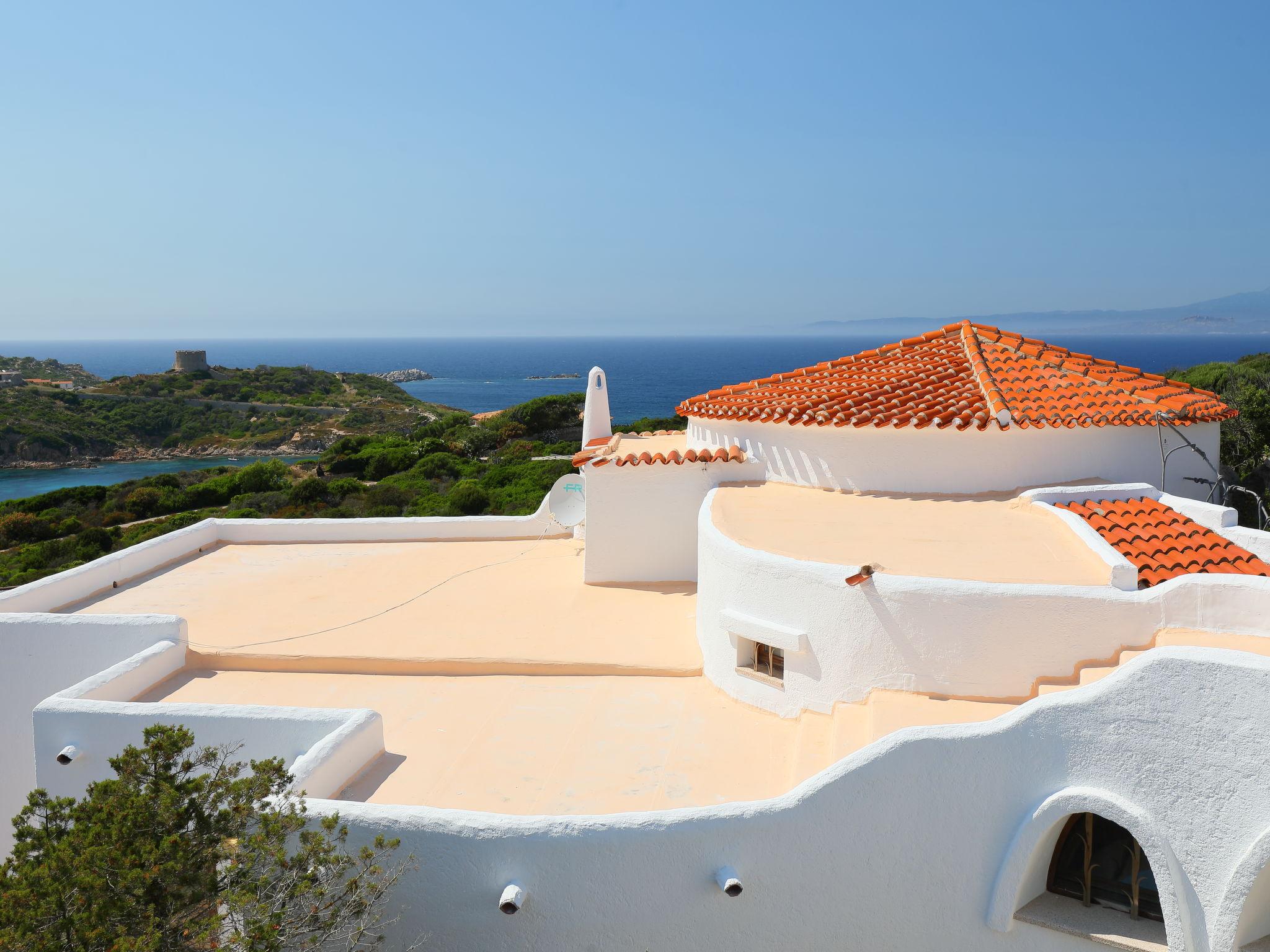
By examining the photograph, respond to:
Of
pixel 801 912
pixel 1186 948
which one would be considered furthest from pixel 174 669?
pixel 1186 948

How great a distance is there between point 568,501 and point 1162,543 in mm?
9152

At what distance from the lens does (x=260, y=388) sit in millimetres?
85312

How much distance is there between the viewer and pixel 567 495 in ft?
49.3

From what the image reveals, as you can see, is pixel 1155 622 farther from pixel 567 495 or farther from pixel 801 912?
pixel 567 495

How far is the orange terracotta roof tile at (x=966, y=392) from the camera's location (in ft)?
35.6

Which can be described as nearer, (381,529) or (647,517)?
(647,517)

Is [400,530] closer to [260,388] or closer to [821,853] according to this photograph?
[821,853]

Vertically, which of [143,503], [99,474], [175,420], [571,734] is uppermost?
[571,734]

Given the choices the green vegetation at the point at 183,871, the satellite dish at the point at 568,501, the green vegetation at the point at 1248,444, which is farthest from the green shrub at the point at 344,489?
the green vegetation at the point at 1248,444

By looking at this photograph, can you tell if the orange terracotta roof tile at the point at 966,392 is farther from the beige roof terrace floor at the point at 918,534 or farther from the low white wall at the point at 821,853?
the low white wall at the point at 821,853

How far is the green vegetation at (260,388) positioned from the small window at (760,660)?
257ft

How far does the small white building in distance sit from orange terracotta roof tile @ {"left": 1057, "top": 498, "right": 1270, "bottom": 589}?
44mm

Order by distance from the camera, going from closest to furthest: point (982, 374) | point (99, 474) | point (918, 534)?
point (918, 534), point (982, 374), point (99, 474)

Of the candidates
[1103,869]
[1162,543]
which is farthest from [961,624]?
[1162,543]
